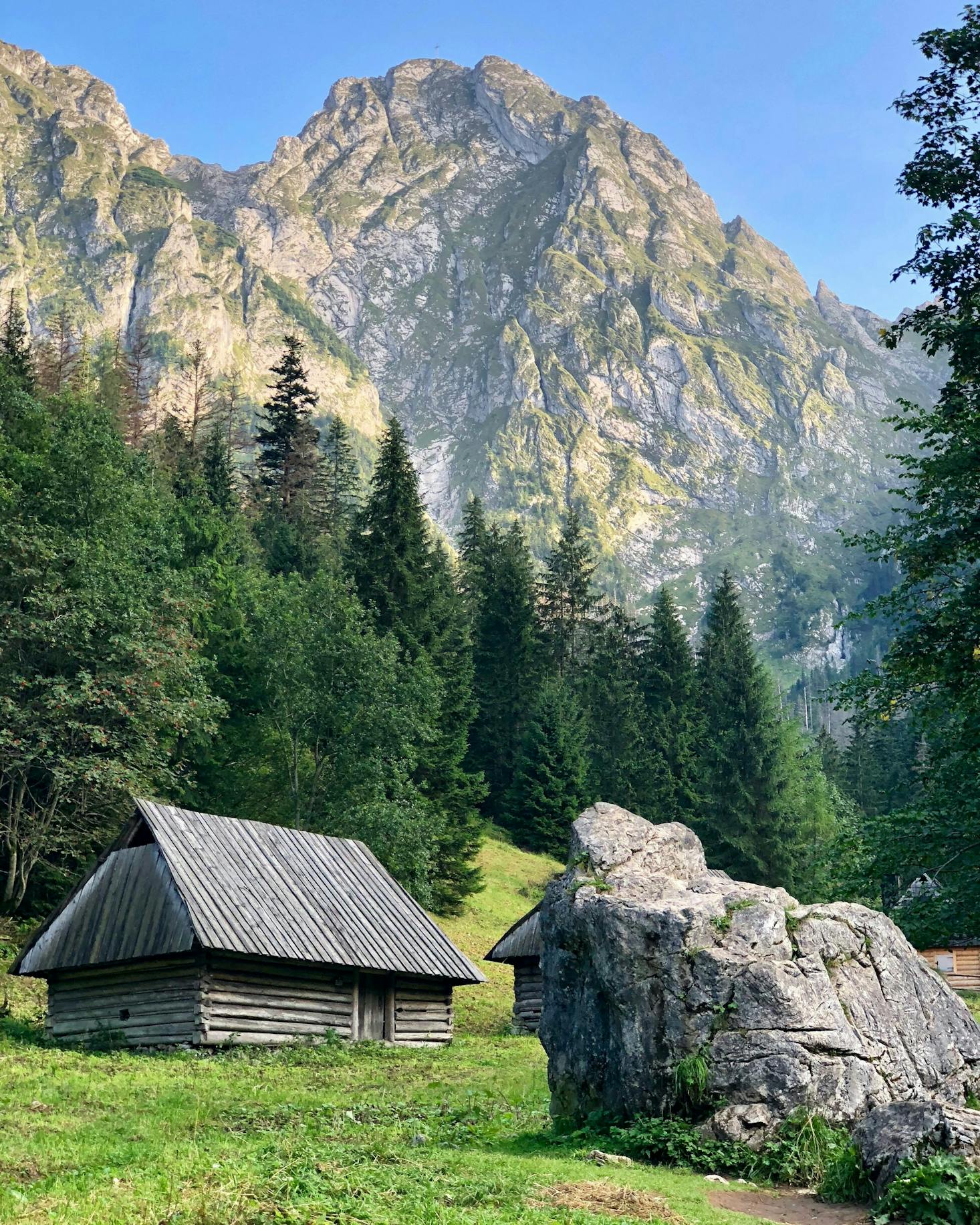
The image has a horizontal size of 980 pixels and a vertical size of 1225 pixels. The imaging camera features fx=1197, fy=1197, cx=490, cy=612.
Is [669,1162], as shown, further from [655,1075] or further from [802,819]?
[802,819]

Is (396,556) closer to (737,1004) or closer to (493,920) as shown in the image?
(493,920)

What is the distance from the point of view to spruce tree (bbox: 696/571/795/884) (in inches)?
2532

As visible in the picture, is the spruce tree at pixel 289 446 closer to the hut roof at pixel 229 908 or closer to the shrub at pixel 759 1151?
the hut roof at pixel 229 908

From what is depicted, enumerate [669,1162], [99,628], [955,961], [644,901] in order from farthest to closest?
[955,961] < [99,628] < [644,901] < [669,1162]

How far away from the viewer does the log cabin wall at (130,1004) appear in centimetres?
2777

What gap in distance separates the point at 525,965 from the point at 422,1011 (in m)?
7.21

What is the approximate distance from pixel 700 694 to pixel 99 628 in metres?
50.6

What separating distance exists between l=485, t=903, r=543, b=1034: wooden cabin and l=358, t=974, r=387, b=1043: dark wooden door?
747 centimetres

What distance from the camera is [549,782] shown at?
227 feet

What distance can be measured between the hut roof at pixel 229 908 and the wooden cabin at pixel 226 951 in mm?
43

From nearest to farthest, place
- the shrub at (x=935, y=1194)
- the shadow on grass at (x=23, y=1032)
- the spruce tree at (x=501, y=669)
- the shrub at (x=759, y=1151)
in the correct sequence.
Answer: the shrub at (x=935, y=1194) → the shrub at (x=759, y=1151) → the shadow on grass at (x=23, y=1032) → the spruce tree at (x=501, y=669)

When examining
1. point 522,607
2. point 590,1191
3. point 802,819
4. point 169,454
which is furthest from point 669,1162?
point 169,454

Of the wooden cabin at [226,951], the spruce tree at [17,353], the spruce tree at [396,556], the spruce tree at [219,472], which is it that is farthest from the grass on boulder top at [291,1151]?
the spruce tree at [219,472]

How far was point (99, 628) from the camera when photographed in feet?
126
